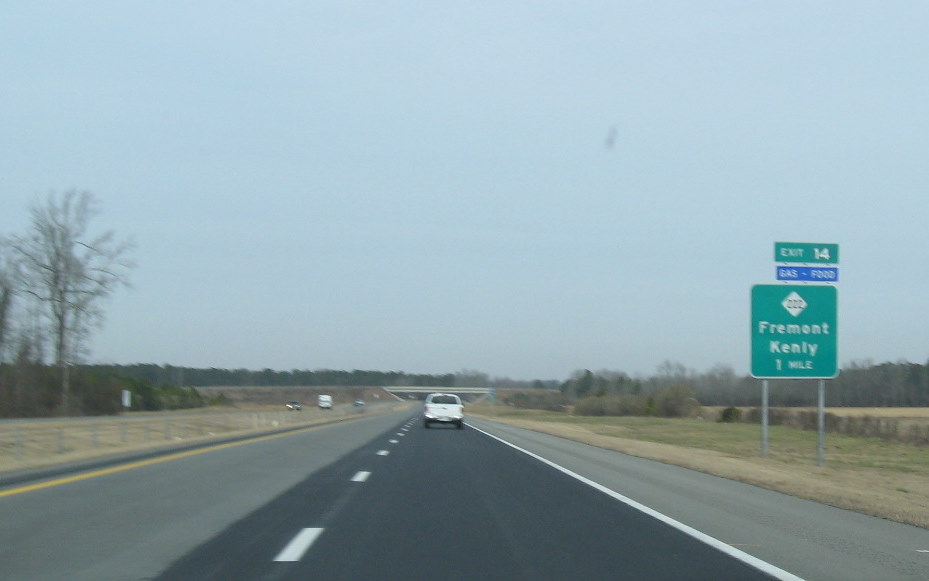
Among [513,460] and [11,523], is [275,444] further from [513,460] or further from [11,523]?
[11,523]

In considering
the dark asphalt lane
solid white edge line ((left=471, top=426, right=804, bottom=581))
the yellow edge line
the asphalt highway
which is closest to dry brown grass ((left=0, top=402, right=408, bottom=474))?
the yellow edge line

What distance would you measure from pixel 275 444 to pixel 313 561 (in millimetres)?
23314

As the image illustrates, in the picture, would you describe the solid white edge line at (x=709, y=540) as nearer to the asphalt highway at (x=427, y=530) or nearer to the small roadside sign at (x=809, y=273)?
the asphalt highway at (x=427, y=530)

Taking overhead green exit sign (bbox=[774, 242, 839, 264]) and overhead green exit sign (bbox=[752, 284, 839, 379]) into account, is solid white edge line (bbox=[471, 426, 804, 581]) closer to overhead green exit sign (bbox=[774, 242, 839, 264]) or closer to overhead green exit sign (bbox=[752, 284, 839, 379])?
overhead green exit sign (bbox=[752, 284, 839, 379])

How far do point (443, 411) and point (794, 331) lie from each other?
89.1ft

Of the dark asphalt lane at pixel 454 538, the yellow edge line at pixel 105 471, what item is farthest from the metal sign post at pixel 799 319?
the yellow edge line at pixel 105 471

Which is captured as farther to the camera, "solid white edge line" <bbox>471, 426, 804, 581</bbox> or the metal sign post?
the metal sign post

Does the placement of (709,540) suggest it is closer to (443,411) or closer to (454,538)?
(454,538)

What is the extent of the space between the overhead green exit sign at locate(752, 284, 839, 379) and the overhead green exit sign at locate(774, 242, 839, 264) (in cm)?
76

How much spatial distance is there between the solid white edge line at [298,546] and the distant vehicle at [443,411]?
41012mm

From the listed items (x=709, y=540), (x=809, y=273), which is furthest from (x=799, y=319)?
(x=709, y=540)

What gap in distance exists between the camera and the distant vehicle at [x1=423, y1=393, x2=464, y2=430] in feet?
171

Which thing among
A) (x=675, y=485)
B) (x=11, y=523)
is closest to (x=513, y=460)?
(x=675, y=485)

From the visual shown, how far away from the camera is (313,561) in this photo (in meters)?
9.03
